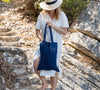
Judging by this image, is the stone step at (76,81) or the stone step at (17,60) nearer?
the stone step at (76,81)

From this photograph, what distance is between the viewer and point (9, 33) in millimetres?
6367

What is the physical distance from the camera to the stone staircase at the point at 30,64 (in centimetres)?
445

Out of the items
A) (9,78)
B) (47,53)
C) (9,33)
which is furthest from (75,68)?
(9,33)

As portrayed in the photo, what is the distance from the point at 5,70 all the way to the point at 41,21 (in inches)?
84.8

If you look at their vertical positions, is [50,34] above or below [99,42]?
above

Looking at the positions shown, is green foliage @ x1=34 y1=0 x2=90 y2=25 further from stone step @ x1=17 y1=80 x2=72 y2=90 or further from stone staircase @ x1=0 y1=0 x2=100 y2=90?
stone step @ x1=17 y1=80 x2=72 y2=90

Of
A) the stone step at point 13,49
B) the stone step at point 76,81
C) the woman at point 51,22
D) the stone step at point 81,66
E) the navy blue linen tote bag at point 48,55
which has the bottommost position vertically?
the stone step at point 76,81

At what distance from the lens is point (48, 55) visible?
289 cm

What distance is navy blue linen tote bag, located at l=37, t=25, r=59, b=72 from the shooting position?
2.90m

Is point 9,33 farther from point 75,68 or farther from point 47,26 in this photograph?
point 47,26

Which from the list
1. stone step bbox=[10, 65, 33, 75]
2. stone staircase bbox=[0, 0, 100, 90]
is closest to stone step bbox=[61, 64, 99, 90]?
stone staircase bbox=[0, 0, 100, 90]

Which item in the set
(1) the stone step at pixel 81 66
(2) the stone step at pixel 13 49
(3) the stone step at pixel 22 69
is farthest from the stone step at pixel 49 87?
(2) the stone step at pixel 13 49

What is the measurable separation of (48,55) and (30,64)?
230 centimetres

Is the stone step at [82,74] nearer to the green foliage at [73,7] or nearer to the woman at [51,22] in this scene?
the woman at [51,22]
